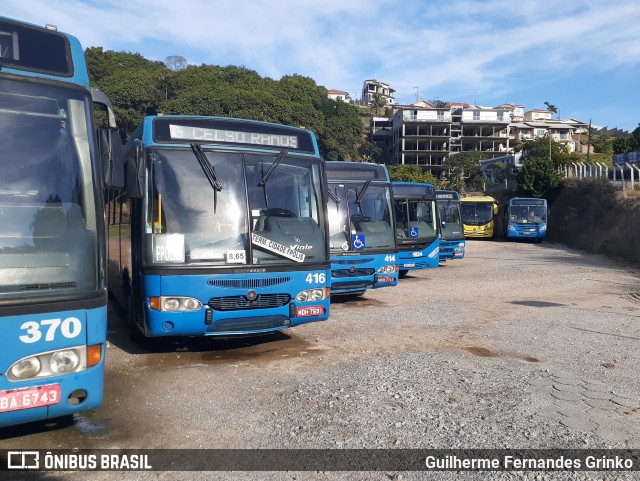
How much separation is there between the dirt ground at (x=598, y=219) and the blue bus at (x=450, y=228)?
303 inches

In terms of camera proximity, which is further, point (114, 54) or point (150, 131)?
point (114, 54)

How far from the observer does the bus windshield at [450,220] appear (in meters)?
21.6

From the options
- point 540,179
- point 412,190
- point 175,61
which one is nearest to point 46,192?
point 412,190

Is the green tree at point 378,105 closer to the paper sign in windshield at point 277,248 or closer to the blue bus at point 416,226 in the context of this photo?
the blue bus at point 416,226

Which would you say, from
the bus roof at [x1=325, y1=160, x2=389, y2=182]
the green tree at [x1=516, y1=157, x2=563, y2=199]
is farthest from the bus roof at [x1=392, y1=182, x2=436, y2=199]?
the green tree at [x1=516, y1=157, x2=563, y2=199]

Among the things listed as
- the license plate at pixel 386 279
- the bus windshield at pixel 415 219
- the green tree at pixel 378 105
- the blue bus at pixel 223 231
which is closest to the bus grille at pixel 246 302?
the blue bus at pixel 223 231

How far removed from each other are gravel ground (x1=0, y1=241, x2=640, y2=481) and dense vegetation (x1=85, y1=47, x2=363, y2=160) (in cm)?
5890

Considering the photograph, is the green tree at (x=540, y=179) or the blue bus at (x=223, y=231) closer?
the blue bus at (x=223, y=231)

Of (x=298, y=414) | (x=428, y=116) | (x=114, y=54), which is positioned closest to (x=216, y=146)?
(x=298, y=414)

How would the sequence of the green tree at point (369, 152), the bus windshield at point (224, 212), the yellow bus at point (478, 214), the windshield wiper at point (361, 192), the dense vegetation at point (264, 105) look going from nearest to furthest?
the bus windshield at point (224, 212)
the windshield wiper at point (361, 192)
the yellow bus at point (478, 214)
the dense vegetation at point (264, 105)
the green tree at point (369, 152)

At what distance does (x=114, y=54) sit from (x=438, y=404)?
102 meters

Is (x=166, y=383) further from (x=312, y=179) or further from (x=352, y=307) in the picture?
(x=352, y=307)

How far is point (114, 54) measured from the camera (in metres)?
94.4

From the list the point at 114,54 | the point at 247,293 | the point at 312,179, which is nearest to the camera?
the point at 247,293
